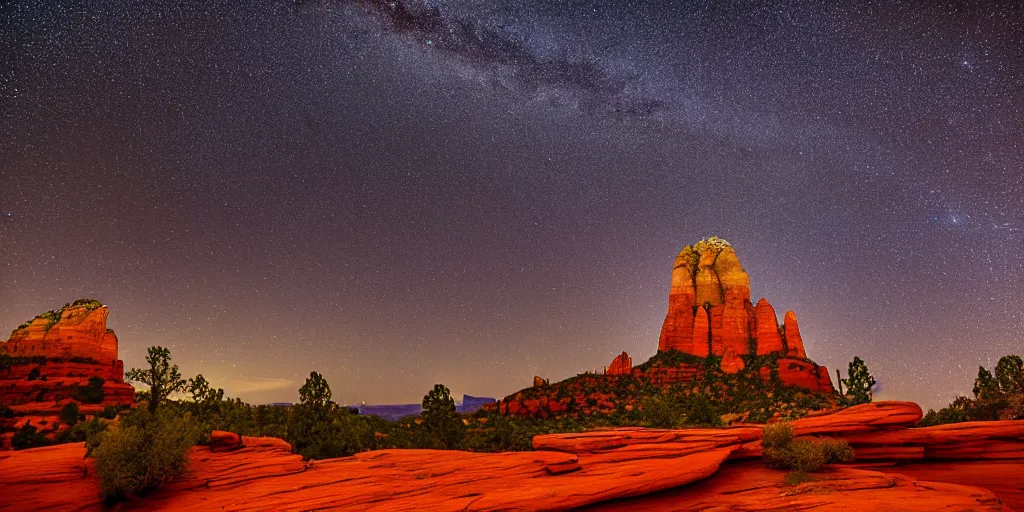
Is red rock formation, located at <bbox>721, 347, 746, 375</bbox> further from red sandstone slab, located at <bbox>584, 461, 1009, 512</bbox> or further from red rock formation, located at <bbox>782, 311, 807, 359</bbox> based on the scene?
red sandstone slab, located at <bbox>584, 461, 1009, 512</bbox>

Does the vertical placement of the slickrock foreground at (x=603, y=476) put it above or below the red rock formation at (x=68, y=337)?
below

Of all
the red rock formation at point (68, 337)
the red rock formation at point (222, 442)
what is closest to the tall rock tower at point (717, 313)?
the red rock formation at point (222, 442)

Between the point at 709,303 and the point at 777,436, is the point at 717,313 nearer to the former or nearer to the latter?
the point at 709,303

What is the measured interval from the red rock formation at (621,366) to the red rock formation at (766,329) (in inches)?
1115

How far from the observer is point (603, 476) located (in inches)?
874

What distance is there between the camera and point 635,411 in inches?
3123

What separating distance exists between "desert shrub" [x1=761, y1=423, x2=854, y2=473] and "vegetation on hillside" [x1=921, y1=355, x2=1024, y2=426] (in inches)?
955

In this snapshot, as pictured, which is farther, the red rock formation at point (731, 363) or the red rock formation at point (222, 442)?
the red rock formation at point (731, 363)

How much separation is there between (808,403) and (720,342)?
43917mm

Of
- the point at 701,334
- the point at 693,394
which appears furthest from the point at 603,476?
the point at 701,334

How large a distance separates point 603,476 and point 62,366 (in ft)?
384

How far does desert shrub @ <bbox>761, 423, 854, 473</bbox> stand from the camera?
2370 cm

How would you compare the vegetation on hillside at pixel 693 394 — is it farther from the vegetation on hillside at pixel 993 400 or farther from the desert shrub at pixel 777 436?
the desert shrub at pixel 777 436

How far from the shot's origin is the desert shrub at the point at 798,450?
77.8 ft
